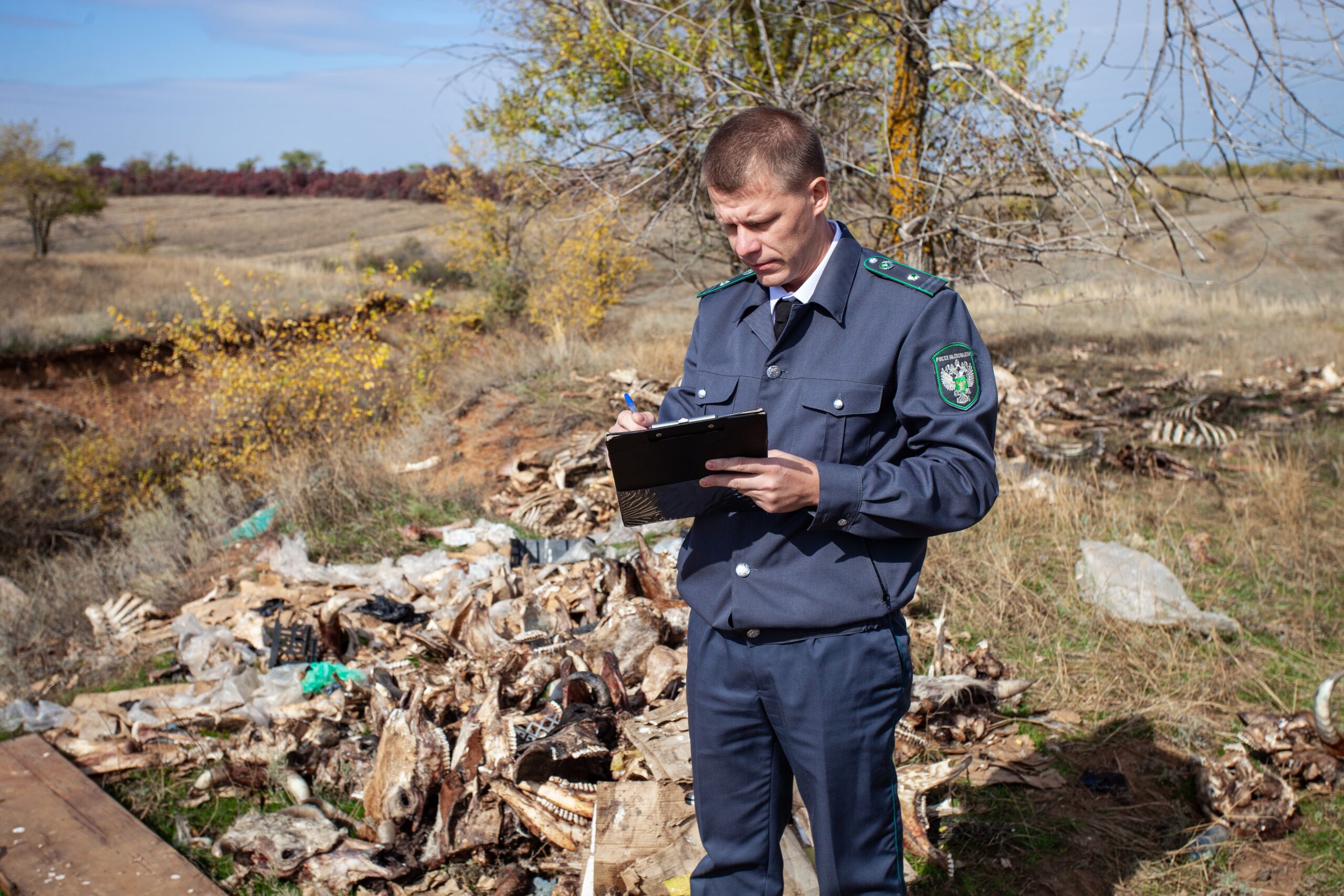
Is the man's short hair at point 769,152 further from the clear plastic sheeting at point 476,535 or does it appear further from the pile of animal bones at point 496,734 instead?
the clear plastic sheeting at point 476,535

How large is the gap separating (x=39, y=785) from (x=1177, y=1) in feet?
19.4

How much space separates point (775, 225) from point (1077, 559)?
3937mm

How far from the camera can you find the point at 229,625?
4.97 meters

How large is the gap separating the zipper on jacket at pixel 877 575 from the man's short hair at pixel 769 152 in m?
0.71

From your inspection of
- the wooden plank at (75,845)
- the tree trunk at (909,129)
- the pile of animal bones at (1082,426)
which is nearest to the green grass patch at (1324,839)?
the pile of animal bones at (1082,426)

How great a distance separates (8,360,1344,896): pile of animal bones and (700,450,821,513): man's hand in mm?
1245

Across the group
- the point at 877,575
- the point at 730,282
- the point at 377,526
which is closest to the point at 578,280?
the point at 377,526

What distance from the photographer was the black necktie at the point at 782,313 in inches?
71.7

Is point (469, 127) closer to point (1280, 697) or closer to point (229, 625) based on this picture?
point (229, 625)

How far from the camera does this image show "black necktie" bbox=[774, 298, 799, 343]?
71.7 inches

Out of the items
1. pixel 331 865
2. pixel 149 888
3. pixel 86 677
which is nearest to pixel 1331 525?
pixel 331 865

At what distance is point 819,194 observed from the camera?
1.73 m

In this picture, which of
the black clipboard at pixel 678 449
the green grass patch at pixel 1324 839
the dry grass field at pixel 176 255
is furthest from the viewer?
the dry grass field at pixel 176 255

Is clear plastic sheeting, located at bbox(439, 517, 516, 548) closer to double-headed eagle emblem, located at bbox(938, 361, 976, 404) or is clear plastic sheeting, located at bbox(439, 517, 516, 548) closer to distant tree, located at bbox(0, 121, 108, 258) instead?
double-headed eagle emblem, located at bbox(938, 361, 976, 404)
